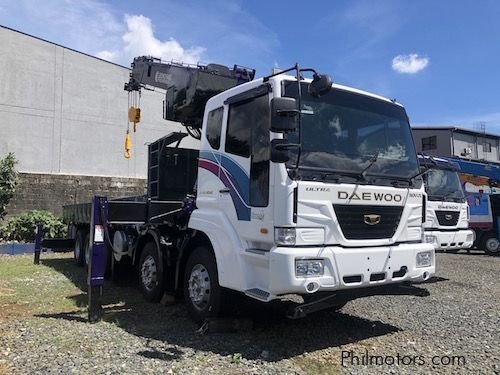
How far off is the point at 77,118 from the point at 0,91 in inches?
129

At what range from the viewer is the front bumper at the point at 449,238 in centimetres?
1030

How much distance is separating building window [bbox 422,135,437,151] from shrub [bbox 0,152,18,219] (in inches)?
1288

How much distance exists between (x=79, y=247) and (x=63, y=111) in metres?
11.8

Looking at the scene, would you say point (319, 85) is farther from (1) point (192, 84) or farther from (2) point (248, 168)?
(1) point (192, 84)

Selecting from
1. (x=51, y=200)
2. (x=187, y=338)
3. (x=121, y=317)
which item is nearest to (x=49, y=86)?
(x=51, y=200)

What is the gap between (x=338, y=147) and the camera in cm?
523

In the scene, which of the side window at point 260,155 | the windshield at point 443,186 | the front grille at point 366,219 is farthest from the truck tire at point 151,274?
the windshield at point 443,186

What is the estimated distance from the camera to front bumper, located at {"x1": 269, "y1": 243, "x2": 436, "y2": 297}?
4621mm

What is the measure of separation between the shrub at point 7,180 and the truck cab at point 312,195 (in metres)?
15.6

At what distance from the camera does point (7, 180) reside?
1902 cm

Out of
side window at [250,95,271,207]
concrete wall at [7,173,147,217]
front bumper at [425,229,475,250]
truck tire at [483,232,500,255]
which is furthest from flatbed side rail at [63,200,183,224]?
truck tire at [483,232,500,255]

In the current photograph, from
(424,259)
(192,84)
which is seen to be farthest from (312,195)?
(192,84)

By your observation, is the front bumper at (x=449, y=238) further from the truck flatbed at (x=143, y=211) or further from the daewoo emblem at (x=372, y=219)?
the truck flatbed at (x=143, y=211)

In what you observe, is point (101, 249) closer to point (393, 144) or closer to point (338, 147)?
point (338, 147)
